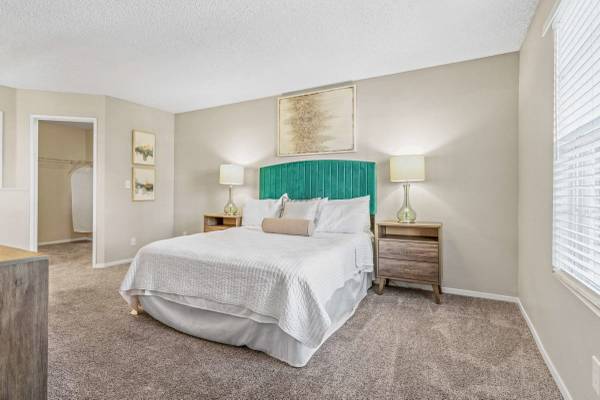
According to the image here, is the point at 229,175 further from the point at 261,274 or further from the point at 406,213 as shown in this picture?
the point at 261,274

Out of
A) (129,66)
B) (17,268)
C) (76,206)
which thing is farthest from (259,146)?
(76,206)

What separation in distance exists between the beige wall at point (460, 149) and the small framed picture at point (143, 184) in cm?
326

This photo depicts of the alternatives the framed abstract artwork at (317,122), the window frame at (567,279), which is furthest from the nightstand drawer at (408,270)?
the framed abstract artwork at (317,122)

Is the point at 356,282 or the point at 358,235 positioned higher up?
the point at 358,235

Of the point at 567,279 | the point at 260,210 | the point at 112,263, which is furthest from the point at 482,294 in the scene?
the point at 112,263

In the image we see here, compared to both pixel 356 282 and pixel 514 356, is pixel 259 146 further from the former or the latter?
pixel 514 356

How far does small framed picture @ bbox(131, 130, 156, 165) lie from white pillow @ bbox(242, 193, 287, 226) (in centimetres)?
217

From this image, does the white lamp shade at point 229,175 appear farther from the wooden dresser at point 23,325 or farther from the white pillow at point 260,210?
the wooden dresser at point 23,325

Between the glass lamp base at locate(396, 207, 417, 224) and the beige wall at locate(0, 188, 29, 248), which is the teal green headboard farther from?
the beige wall at locate(0, 188, 29, 248)

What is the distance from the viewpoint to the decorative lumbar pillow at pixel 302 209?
351 cm

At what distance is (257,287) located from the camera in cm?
201

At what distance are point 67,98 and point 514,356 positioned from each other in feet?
19.2

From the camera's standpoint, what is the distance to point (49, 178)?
639cm

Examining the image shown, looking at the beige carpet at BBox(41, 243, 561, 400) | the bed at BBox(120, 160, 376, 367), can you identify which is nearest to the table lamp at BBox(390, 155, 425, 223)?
the bed at BBox(120, 160, 376, 367)
